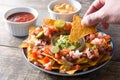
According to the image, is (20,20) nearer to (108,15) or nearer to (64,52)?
(64,52)

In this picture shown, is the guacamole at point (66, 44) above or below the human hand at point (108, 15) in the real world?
below

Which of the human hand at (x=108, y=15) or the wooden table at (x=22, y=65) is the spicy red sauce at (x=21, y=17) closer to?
the wooden table at (x=22, y=65)

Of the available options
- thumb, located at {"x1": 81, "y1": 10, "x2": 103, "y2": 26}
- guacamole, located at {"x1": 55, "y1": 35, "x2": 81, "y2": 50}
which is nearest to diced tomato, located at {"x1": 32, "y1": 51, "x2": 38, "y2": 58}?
guacamole, located at {"x1": 55, "y1": 35, "x2": 81, "y2": 50}

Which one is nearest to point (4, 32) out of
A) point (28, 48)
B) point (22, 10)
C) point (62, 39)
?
point (22, 10)

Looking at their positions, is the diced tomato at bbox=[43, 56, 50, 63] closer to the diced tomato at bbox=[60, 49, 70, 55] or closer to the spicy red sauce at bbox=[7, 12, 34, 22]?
the diced tomato at bbox=[60, 49, 70, 55]

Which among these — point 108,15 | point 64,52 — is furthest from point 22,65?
point 108,15

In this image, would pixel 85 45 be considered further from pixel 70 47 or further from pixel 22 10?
pixel 22 10

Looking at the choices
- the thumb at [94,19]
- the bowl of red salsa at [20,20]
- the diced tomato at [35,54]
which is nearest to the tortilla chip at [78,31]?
the thumb at [94,19]
